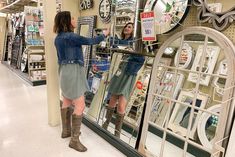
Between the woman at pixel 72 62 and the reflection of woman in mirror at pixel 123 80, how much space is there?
1.29 feet

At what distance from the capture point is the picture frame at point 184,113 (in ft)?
6.34

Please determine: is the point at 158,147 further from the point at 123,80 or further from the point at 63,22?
the point at 63,22

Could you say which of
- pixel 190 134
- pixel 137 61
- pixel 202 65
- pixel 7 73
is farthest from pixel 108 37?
pixel 7 73

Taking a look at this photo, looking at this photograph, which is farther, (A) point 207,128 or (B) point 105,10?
(B) point 105,10

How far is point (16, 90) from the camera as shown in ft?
16.8

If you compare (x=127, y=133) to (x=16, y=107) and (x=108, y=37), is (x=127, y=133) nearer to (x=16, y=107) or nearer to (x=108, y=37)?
(x=108, y=37)

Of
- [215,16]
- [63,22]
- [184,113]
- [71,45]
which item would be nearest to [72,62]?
[71,45]

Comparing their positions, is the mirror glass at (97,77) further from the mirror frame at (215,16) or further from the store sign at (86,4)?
the mirror frame at (215,16)

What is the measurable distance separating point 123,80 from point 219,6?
1.31m

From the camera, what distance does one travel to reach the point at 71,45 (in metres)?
2.41

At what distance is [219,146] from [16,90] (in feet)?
15.5

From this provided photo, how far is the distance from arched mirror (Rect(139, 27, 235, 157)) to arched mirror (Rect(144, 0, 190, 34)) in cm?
19

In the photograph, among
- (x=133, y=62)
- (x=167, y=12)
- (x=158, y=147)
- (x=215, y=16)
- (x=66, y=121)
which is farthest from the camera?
(x=66, y=121)

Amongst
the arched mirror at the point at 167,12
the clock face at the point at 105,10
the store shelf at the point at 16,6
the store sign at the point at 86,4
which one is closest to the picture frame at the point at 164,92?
the arched mirror at the point at 167,12
